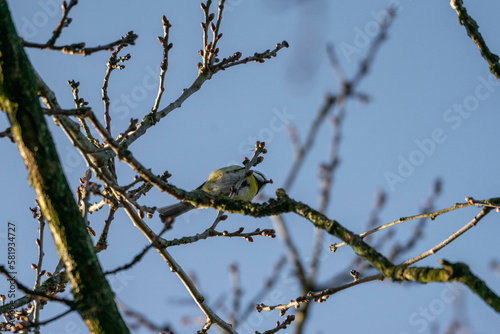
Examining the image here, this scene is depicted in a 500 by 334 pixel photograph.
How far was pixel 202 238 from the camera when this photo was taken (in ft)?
12.0

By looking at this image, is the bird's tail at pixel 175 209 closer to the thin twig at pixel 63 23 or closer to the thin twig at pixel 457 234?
the thin twig at pixel 63 23

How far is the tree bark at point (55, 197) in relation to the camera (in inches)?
86.1

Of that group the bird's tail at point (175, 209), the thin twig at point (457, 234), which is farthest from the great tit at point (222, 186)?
the thin twig at point (457, 234)

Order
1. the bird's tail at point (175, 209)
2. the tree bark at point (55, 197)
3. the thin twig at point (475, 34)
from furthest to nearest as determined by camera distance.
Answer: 1. the bird's tail at point (175, 209)
2. the thin twig at point (475, 34)
3. the tree bark at point (55, 197)

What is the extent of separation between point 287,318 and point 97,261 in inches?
70.8

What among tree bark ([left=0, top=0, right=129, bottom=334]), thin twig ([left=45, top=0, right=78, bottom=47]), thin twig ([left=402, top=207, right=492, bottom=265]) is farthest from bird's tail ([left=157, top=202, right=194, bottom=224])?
thin twig ([left=402, top=207, right=492, bottom=265])

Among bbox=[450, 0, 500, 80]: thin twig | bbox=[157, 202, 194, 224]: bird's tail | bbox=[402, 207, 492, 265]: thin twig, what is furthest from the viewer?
bbox=[157, 202, 194, 224]: bird's tail

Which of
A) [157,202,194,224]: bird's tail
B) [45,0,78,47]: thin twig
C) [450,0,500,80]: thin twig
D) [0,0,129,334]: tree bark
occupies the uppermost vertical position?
[157,202,194,224]: bird's tail

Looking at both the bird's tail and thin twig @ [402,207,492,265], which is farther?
the bird's tail

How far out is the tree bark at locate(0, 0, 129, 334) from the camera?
219cm

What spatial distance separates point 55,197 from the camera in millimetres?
2242

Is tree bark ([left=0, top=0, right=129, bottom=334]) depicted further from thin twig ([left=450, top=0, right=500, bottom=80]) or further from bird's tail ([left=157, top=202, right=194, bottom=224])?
bird's tail ([left=157, top=202, right=194, bottom=224])

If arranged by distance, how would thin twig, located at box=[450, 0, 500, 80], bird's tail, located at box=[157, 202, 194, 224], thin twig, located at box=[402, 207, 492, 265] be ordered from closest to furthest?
thin twig, located at box=[402, 207, 492, 265] < thin twig, located at box=[450, 0, 500, 80] < bird's tail, located at box=[157, 202, 194, 224]

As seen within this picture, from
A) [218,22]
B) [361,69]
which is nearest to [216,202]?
[361,69]
